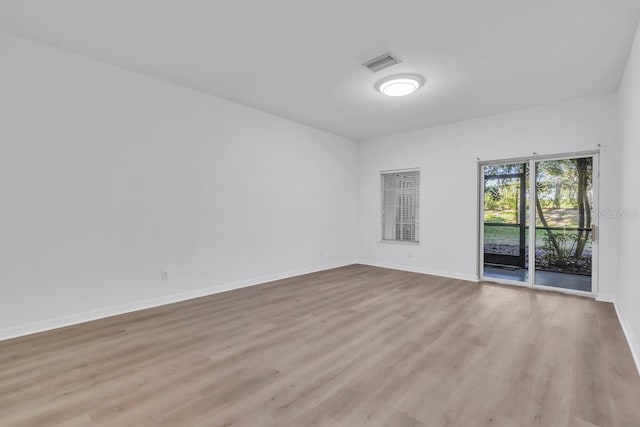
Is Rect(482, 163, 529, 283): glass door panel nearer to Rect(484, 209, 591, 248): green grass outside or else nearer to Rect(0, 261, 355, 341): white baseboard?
Rect(484, 209, 591, 248): green grass outside

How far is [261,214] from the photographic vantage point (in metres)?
4.98

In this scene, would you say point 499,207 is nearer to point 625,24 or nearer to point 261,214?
point 625,24

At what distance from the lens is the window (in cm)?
619

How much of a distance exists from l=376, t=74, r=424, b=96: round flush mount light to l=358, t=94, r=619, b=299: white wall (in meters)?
2.06

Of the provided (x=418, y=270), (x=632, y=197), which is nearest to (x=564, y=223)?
(x=632, y=197)

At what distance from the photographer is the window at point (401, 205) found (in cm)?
619

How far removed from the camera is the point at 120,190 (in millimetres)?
3477

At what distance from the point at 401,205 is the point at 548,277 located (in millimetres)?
2775

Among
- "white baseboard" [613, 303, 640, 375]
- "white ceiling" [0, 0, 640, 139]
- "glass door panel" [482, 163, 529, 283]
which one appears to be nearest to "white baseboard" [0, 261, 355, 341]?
"white ceiling" [0, 0, 640, 139]

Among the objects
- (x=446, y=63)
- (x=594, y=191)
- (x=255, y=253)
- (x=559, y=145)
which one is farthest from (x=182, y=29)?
(x=594, y=191)

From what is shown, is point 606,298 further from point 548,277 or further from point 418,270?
point 418,270

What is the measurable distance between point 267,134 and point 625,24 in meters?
4.32

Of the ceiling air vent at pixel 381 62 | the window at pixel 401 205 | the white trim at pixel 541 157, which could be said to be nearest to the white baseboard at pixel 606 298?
the white trim at pixel 541 157

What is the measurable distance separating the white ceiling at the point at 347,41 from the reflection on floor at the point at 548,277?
2.68 m
